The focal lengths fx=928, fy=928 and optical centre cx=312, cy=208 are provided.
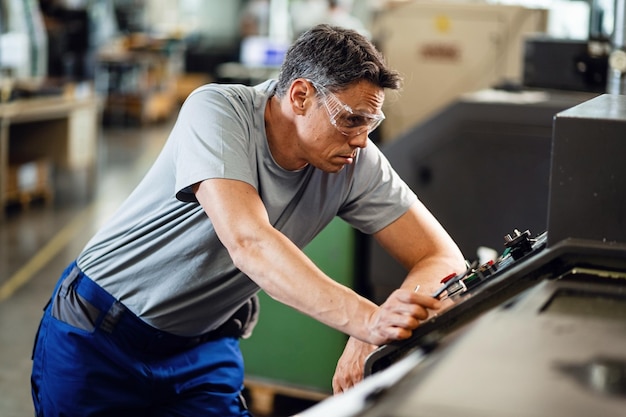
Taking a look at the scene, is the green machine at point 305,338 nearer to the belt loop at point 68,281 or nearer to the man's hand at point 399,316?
the belt loop at point 68,281

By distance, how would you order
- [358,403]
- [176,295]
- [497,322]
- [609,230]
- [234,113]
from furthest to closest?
[176,295]
[234,113]
[609,230]
[497,322]
[358,403]

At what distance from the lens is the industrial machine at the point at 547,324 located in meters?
0.93

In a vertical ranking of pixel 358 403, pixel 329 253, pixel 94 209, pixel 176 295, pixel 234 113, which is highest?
pixel 234 113

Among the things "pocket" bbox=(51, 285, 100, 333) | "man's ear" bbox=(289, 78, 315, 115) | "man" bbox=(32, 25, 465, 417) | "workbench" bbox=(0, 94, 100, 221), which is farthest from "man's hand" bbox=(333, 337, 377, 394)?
"workbench" bbox=(0, 94, 100, 221)

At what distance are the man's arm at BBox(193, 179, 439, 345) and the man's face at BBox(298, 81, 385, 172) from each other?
0.21m

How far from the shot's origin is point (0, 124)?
255 inches

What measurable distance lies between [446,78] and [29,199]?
12.1ft

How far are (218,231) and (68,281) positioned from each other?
620 millimetres

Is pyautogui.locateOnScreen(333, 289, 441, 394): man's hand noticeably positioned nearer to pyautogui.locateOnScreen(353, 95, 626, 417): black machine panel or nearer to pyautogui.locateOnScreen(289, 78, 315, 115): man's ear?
pyautogui.locateOnScreen(353, 95, 626, 417): black machine panel

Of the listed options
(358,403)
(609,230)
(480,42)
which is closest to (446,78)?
(480,42)

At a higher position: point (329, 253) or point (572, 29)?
point (572, 29)

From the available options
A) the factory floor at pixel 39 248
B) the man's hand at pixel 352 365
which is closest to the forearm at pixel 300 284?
the man's hand at pixel 352 365

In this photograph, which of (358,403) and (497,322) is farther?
(497,322)

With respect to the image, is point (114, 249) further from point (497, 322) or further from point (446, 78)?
point (446, 78)
